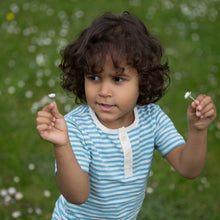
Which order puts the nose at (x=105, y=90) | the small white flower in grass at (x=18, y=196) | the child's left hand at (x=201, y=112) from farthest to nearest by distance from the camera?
the small white flower in grass at (x=18, y=196) → the nose at (x=105, y=90) → the child's left hand at (x=201, y=112)

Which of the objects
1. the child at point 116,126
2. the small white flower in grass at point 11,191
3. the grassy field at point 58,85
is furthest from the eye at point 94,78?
the small white flower in grass at point 11,191

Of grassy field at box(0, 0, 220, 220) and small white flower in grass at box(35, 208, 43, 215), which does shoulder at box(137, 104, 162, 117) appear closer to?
grassy field at box(0, 0, 220, 220)

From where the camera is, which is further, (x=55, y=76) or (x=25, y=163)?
(x=55, y=76)

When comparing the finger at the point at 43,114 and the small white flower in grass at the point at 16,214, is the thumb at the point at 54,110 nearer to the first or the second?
the finger at the point at 43,114

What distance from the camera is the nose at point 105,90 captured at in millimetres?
1777

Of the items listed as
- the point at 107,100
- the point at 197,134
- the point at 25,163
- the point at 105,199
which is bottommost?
the point at 25,163

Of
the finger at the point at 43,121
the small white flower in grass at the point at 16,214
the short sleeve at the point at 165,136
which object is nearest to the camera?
the finger at the point at 43,121

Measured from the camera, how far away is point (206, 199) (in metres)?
3.23

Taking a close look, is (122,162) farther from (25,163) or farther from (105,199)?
(25,163)

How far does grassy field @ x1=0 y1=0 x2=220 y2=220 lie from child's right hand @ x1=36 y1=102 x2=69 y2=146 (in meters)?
1.56

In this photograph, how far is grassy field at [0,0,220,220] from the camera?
3.12m

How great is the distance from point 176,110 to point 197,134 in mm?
2409

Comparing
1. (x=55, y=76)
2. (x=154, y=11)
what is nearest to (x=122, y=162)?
(x=55, y=76)

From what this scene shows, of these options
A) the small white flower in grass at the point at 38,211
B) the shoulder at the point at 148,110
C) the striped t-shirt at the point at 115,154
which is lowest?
the small white flower in grass at the point at 38,211
